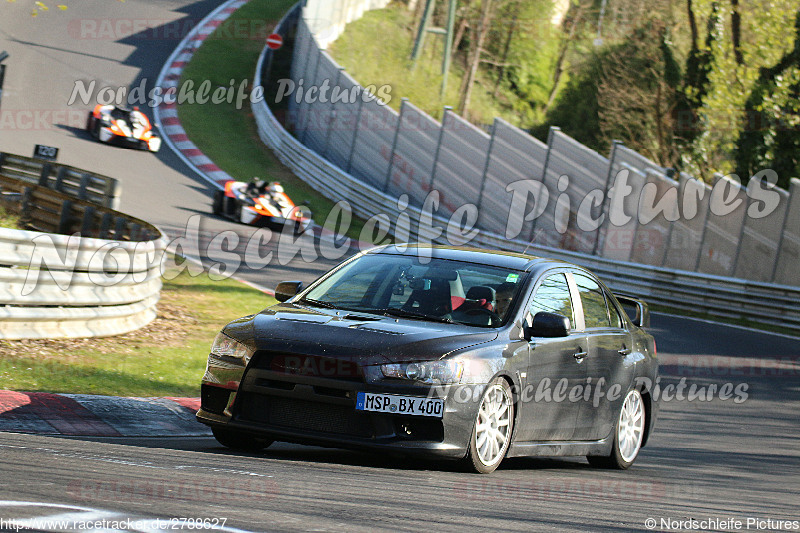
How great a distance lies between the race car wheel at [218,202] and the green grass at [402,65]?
13834 mm

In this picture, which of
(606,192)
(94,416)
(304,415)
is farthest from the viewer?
(606,192)

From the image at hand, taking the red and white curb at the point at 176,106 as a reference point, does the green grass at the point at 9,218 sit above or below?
below

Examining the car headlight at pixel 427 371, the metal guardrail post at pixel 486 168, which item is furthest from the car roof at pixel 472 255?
the metal guardrail post at pixel 486 168

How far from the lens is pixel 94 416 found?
25.0ft

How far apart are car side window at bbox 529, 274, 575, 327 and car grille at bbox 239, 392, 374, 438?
1679 mm

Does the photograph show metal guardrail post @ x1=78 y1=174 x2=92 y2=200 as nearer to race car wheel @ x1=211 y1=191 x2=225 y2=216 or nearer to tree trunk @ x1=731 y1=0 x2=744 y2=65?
race car wheel @ x1=211 y1=191 x2=225 y2=216

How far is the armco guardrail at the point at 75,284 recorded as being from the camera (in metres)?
9.43

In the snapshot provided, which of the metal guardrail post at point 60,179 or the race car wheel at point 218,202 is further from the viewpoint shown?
the race car wheel at point 218,202

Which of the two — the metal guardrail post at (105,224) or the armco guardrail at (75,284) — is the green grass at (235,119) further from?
the armco guardrail at (75,284)

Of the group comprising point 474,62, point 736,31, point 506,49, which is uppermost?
point 506,49

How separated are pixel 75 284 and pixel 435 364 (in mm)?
5023

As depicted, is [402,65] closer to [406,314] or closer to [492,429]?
[406,314]

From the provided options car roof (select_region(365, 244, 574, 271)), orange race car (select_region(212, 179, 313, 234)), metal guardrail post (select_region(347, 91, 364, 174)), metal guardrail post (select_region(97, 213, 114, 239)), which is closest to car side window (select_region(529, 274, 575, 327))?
car roof (select_region(365, 244, 574, 271))
